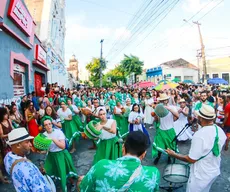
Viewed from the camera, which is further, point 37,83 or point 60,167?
point 37,83

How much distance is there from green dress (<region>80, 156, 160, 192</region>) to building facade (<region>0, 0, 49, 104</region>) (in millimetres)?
6834

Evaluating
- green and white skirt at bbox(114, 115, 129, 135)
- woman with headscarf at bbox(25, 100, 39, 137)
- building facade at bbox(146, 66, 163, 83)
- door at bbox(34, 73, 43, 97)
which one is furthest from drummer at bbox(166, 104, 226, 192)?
building facade at bbox(146, 66, 163, 83)

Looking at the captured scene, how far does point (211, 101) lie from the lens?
26.0ft

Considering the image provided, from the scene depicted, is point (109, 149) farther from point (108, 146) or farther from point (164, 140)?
point (164, 140)

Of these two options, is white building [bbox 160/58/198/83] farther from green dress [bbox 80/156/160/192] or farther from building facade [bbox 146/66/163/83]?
green dress [bbox 80/156/160/192]

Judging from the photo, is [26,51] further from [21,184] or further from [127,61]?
[127,61]

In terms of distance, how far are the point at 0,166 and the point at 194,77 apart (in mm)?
39347

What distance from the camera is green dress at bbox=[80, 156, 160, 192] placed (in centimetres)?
181

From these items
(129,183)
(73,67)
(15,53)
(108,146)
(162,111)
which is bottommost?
(108,146)

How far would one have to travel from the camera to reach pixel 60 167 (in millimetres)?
4168

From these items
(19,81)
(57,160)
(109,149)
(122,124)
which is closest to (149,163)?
(109,149)

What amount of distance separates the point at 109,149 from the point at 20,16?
783 cm

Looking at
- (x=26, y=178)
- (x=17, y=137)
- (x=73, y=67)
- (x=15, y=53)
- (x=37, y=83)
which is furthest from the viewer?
(x=73, y=67)

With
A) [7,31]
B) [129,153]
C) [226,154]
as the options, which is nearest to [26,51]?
[7,31]
